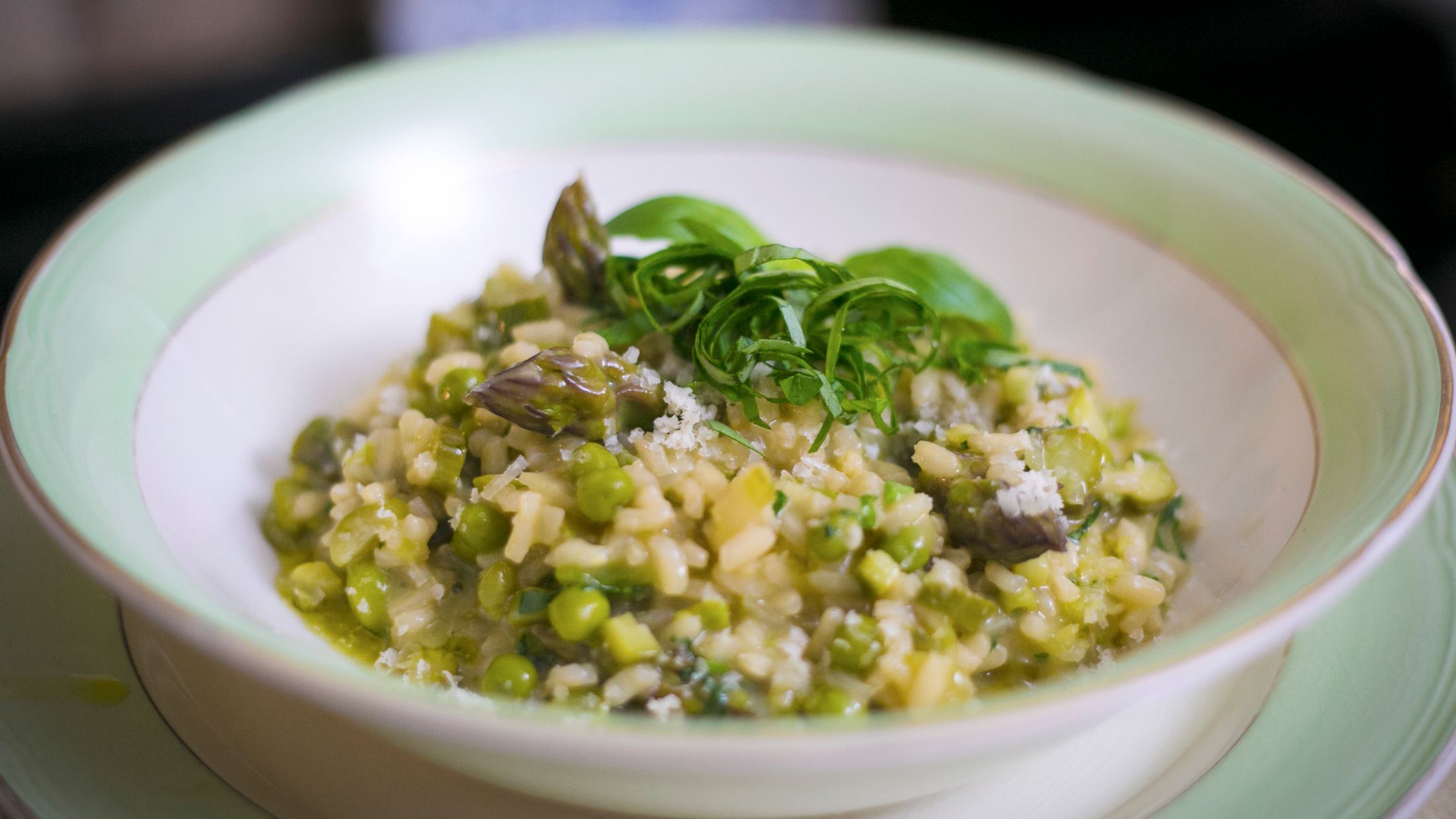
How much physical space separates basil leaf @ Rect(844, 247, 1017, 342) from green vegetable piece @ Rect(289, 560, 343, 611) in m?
1.51

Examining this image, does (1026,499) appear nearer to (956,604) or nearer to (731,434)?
(956,604)

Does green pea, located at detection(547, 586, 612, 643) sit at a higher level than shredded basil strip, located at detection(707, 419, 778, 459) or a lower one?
lower

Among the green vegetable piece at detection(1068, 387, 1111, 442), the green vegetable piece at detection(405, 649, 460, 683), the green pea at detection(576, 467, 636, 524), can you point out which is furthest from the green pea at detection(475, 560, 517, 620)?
the green vegetable piece at detection(1068, 387, 1111, 442)

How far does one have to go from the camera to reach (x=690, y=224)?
9.57ft

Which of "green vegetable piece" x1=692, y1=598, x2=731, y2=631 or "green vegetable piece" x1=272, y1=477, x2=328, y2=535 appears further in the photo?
"green vegetable piece" x1=272, y1=477, x2=328, y2=535

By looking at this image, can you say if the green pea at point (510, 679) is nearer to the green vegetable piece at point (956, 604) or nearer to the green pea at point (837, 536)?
the green pea at point (837, 536)

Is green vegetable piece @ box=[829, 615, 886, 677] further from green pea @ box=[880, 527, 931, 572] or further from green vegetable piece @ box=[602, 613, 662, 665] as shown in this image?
green vegetable piece @ box=[602, 613, 662, 665]

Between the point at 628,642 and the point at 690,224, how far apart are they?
46.2 inches

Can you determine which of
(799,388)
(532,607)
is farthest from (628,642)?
(799,388)

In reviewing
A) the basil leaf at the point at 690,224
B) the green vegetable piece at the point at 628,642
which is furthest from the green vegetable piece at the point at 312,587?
the basil leaf at the point at 690,224

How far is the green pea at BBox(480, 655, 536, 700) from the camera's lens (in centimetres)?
228

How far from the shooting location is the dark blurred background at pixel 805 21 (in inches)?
203

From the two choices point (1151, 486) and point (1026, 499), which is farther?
point (1151, 486)

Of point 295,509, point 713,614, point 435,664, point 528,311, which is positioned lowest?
point 435,664
